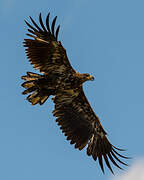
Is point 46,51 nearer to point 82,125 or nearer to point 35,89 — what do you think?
point 35,89

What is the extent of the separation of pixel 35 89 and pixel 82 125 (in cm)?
261

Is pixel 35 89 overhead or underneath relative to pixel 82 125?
overhead

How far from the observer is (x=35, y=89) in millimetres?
14031

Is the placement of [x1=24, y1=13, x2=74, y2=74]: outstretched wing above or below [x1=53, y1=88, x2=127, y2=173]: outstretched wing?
above

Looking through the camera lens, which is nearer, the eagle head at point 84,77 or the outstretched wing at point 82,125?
the eagle head at point 84,77

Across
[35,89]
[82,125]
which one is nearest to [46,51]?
[35,89]

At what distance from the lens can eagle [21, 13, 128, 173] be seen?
13.9 metres

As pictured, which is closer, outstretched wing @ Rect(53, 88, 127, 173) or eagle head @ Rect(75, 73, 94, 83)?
eagle head @ Rect(75, 73, 94, 83)

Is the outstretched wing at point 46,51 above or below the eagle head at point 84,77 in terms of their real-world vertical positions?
above

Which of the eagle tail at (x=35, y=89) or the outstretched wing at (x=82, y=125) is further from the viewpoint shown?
the outstretched wing at (x=82, y=125)

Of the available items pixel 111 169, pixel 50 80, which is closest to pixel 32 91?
pixel 50 80

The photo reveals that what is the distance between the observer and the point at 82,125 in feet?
51.2

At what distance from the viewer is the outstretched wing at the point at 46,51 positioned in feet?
45.3

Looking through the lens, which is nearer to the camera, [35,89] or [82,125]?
[35,89]
